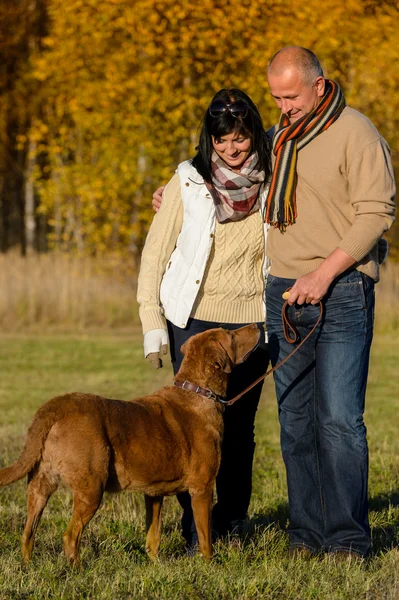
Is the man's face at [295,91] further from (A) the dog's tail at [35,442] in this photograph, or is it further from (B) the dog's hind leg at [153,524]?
(B) the dog's hind leg at [153,524]

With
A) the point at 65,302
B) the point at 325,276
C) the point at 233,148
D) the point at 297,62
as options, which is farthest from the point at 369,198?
the point at 65,302

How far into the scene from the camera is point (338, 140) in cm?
441

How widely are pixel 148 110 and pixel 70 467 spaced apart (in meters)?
17.2

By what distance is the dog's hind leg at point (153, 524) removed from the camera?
4.92 meters

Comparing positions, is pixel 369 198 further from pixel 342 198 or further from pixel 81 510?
pixel 81 510

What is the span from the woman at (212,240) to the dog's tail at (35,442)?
0.62 m

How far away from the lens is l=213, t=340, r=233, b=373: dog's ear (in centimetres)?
478

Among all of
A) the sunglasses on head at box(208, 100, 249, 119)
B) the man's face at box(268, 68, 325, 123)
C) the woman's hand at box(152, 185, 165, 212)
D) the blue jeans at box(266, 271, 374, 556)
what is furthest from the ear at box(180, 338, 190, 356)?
the man's face at box(268, 68, 325, 123)

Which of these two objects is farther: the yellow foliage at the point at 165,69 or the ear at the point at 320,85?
the yellow foliage at the point at 165,69

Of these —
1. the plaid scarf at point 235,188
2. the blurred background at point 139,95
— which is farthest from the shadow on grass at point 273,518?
the blurred background at point 139,95

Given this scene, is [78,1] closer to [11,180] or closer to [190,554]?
[11,180]

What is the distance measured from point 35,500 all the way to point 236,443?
1.20m

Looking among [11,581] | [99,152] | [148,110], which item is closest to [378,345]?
[148,110]

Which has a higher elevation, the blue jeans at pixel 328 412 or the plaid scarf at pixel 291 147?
Result: the plaid scarf at pixel 291 147
